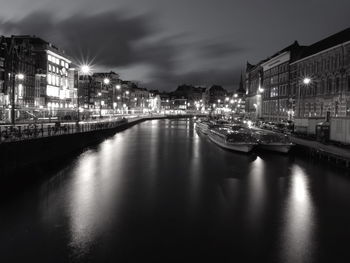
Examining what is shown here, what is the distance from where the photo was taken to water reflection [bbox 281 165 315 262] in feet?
55.6

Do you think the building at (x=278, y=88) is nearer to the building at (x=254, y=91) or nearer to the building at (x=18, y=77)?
the building at (x=254, y=91)

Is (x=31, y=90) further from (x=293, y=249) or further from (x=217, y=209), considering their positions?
(x=293, y=249)

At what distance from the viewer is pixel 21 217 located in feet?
69.9

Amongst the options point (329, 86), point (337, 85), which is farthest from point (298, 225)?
point (329, 86)

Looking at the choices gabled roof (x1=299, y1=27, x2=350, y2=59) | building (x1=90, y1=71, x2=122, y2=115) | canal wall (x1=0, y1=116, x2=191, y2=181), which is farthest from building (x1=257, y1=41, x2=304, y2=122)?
building (x1=90, y1=71, x2=122, y2=115)

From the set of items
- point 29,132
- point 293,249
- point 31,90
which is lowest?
point 293,249

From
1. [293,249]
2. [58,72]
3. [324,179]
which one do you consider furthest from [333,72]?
[58,72]

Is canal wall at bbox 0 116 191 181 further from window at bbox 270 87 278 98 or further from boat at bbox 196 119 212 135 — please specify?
window at bbox 270 87 278 98

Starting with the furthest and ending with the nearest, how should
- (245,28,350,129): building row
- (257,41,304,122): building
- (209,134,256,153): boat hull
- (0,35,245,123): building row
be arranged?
(257,41,304,122): building → (0,35,245,123): building row → (245,28,350,129): building row → (209,134,256,153): boat hull

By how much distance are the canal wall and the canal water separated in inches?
61.5

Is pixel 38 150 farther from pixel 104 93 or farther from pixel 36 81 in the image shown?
pixel 104 93

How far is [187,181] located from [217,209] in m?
9.06

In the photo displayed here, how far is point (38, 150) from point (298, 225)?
25.0 meters

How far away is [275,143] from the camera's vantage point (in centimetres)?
5056
